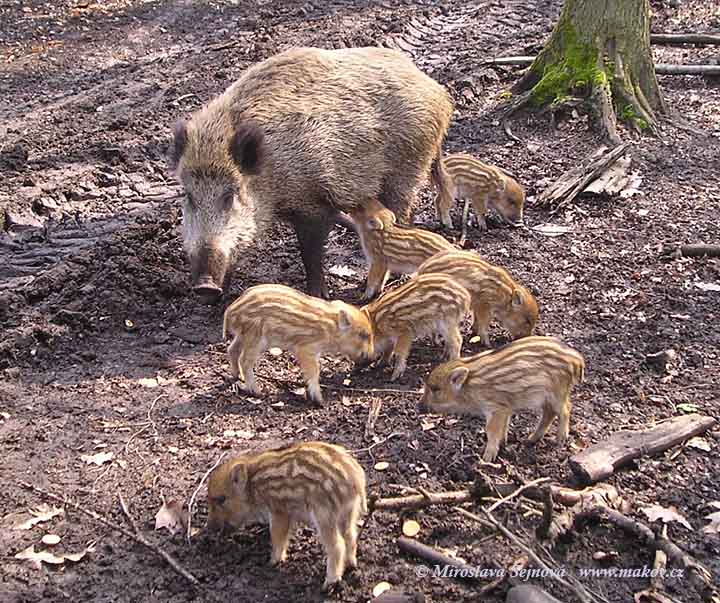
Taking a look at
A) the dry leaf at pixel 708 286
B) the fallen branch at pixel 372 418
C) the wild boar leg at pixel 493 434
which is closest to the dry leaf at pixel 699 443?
the wild boar leg at pixel 493 434

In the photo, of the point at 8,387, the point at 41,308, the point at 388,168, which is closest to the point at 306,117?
the point at 388,168

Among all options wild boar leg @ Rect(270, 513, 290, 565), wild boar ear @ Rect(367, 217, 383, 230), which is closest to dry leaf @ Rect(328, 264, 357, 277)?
wild boar ear @ Rect(367, 217, 383, 230)

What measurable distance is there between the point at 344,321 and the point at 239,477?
1.38 metres

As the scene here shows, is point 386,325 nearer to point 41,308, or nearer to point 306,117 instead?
point 306,117

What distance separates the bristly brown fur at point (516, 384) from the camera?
3887 millimetres

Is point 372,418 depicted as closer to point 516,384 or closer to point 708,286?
point 516,384

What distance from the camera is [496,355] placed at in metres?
4.03

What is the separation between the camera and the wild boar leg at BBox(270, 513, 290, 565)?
3.30m

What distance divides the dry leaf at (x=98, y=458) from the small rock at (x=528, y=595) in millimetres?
2078

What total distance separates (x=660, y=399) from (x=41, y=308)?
12.6 feet

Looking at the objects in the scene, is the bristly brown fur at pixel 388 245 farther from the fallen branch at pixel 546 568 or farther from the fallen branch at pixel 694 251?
the fallen branch at pixel 546 568

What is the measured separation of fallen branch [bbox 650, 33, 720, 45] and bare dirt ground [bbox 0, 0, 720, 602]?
0.58 meters

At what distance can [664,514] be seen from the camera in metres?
3.46

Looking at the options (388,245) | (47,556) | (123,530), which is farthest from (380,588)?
(388,245)
